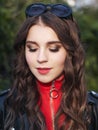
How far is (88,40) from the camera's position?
11211 mm

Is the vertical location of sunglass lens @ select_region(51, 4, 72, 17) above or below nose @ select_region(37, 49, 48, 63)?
above

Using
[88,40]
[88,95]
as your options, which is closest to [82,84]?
[88,95]

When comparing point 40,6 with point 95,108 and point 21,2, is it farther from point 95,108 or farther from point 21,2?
point 21,2

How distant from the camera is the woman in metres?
3.46

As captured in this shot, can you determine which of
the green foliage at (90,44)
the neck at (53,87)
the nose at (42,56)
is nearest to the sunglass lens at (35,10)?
the nose at (42,56)

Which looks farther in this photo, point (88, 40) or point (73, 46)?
point (88, 40)

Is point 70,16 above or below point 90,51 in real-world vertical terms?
above

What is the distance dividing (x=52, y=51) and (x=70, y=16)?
0.86ft

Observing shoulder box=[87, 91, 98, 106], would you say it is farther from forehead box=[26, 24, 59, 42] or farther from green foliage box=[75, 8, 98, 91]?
green foliage box=[75, 8, 98, 91]

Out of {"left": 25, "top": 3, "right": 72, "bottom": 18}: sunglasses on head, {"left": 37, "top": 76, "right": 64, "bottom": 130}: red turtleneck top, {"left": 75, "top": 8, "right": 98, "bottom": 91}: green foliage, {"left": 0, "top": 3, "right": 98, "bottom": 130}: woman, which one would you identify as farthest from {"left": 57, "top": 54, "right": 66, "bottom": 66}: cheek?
{"left": 75, "top": 8, "right": 98, "bottom": 91}: green foliage

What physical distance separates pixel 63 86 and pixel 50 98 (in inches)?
4.3

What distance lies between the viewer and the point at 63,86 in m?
3.58

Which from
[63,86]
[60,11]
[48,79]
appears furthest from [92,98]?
[60,11]

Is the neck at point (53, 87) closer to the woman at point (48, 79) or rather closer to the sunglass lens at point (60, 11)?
the woman at point (48, 79)
